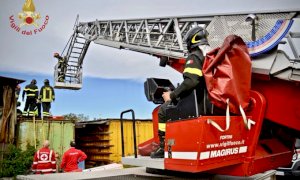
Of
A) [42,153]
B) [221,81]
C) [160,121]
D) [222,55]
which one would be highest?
[222,55]

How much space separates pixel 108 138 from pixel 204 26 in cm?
935

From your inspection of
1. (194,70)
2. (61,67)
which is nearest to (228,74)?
(194,70)


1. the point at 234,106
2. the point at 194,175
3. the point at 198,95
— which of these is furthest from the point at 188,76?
the point at 194,175

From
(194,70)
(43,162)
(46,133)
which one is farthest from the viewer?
(46,133)

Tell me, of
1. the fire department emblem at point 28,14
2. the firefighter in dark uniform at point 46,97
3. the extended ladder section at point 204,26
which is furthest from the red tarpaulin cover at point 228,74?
the firefighter in dark uniform at point 46,97

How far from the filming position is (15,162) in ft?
38.3

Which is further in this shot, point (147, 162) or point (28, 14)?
point (28, 14)

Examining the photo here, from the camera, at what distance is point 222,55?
3.15m

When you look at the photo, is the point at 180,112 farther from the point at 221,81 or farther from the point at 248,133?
the point at 248,133

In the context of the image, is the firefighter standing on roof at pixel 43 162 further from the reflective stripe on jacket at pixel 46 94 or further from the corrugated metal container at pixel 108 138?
the reflective stripe on jacket at pixel 46 94

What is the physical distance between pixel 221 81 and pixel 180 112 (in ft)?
1.65

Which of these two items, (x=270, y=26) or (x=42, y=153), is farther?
(x=42, y=153)

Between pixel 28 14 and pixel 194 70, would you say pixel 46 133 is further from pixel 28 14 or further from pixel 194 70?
pixel 194 70

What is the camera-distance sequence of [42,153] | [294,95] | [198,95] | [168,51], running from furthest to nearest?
[42,153] → [168,51] → [294,95] → [198,95]
